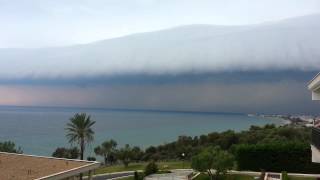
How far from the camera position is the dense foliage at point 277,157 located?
1948 inches

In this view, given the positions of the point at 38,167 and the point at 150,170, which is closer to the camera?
the point at 38,167

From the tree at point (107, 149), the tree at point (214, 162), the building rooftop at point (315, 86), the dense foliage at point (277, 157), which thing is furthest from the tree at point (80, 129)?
the building rooftop at point (315, 86)

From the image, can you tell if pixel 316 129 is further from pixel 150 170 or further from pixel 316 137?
pixel 150 170

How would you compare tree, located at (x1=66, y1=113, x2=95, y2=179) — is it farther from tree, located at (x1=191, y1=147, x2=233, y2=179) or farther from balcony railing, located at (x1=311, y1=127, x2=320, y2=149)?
balcony railing, located at (x1=311, y1=127, x2=320, y2=149)

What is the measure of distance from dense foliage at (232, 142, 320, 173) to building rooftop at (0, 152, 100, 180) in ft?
92.3

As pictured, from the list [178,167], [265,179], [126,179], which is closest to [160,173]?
[126,179]

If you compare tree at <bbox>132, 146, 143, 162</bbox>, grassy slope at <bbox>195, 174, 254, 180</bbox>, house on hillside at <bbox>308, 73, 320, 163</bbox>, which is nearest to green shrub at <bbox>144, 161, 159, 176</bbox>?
grassy slope at <bbox>195, 174, 254, 180</bbox>

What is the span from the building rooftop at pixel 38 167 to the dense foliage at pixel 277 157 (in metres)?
28.1

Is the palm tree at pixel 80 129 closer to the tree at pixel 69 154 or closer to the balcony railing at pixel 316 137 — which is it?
the tree at pixel 69 154

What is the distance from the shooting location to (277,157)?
167ft

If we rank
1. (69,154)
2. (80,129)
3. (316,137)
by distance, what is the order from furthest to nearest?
1. (69,154)
2. (80,129)
3. (316,137)

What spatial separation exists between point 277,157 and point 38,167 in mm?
32615

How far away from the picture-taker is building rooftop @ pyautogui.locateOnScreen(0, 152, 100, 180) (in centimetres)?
2356

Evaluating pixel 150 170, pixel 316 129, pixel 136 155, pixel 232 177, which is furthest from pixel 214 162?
pixel 136 155
